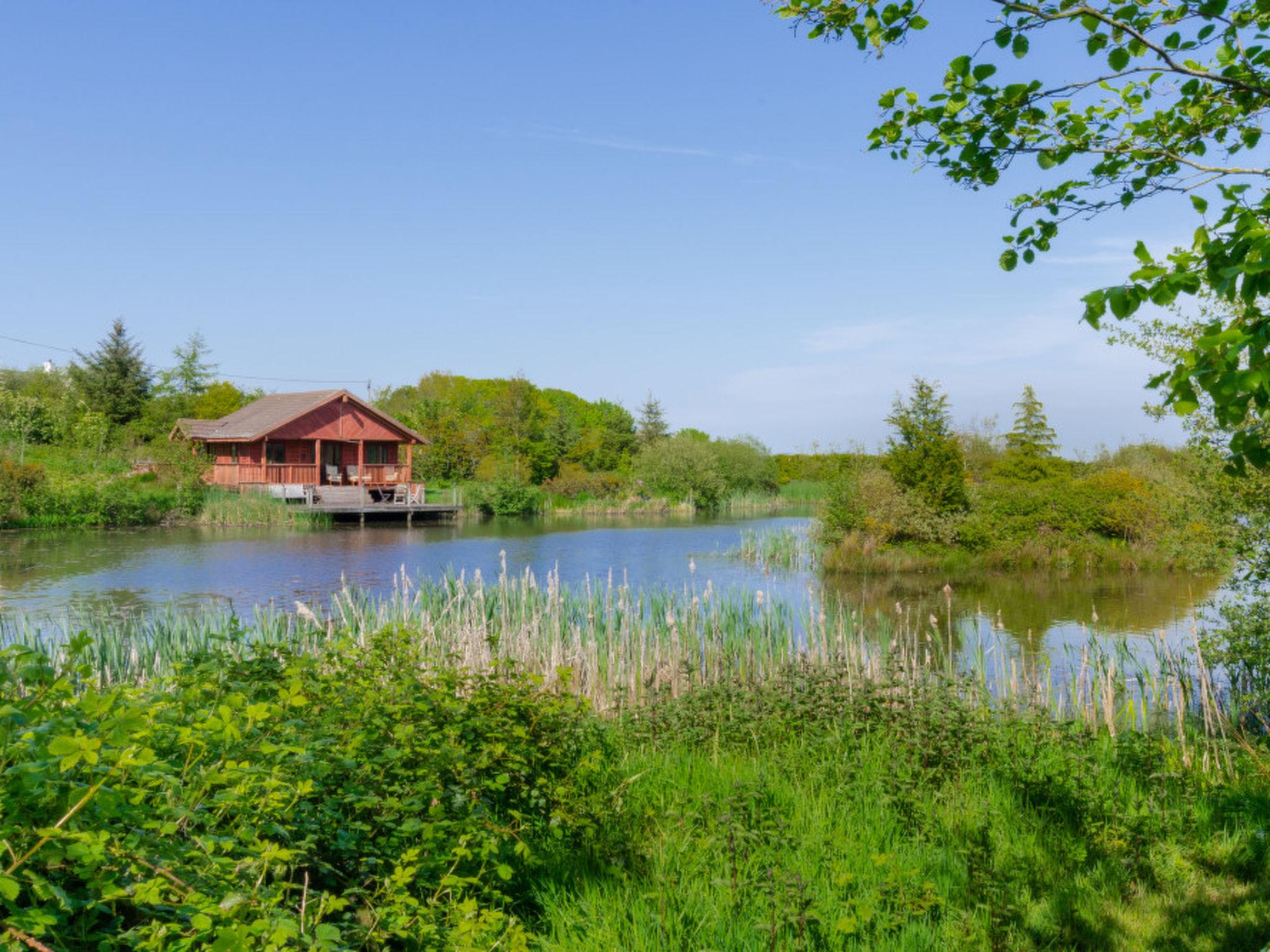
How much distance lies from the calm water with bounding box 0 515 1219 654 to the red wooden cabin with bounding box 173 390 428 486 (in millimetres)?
9951

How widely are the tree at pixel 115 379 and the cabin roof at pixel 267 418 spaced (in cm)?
1061

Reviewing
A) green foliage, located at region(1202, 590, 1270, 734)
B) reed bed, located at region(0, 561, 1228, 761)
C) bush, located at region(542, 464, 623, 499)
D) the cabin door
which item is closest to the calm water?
reed bed, located at region(0, 561, 1228, 761)

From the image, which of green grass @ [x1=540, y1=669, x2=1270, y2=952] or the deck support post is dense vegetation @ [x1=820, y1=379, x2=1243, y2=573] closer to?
green grass @ [x1=540, y1=669, x2=1270, y2=952]

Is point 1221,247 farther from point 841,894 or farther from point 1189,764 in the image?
point 1189,764

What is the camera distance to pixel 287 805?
2465 mm

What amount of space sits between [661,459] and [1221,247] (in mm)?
45011

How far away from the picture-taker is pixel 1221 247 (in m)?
2.62

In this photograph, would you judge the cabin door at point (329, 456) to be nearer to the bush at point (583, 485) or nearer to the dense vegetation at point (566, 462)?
the dense vegetation at point (566, 462)

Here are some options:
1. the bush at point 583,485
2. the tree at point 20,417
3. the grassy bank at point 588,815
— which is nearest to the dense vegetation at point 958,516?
the grassy bank at point 588,815

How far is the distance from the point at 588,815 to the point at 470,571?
56.6ft

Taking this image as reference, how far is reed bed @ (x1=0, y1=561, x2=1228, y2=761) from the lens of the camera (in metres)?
6.46

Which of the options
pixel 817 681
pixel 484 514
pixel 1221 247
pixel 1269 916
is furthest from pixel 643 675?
pixel 484 514

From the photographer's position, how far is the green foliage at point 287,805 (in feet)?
6.00

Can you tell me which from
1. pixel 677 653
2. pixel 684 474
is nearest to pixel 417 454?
pixel 684 474
